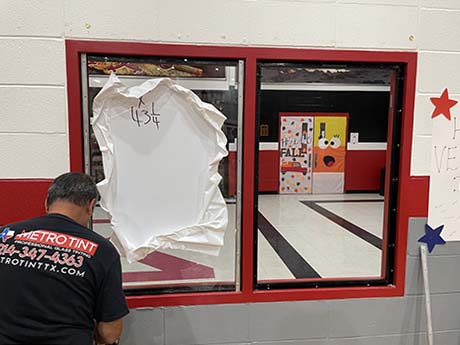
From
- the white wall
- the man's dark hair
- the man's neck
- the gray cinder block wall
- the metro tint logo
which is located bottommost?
the gray cinder block wall

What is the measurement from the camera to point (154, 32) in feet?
7.00

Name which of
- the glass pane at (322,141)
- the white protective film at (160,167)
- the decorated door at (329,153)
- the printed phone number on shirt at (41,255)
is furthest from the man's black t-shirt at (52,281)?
the decorated door at (329,153)

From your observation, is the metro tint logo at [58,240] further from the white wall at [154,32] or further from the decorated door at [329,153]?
the decorated door at [329,153]

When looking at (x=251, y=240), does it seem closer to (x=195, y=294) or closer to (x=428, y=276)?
(x=195, y=294)

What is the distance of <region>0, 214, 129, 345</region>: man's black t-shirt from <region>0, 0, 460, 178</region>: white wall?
72 centimetres

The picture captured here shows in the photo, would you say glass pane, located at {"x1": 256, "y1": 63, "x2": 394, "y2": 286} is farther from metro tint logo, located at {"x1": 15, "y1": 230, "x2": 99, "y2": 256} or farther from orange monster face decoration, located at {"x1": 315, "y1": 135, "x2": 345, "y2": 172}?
metro tint logo, located at {"x1": 15, "y1": 230, "x2": 99, "y2": 256}

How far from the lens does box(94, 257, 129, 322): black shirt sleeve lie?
1.55 m

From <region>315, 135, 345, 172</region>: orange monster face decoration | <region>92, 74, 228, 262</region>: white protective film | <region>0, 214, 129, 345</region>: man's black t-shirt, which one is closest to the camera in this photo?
<region>0, 214, 129, 345</region>: man's black t-shirt

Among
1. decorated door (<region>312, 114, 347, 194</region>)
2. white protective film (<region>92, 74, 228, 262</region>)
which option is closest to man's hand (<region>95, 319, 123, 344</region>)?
white protective film (<region>92, 74, 228, 262</region>)

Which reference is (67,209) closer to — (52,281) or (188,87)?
(52,281)

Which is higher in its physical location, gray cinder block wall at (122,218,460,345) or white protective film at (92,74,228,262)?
white protective film at (92,74,228,262)

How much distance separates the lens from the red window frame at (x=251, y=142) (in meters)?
2.12

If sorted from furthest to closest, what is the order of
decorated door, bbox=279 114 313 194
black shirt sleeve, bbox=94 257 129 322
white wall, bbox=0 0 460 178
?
decorated door, bbox=279 114 313 194 < white wall, bbox=0 0 460 178 < black shirt sleeve, bbox=94 257 129 322

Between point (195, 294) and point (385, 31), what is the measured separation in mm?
1848
